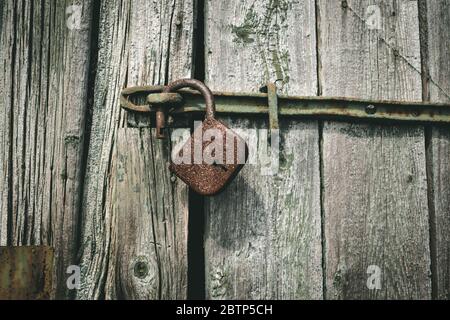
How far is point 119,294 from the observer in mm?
850

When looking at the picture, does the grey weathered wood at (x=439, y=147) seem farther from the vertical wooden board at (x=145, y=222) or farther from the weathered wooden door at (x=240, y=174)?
the vertical wooden board at (x=145, y=222)

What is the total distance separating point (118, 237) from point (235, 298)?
255mm

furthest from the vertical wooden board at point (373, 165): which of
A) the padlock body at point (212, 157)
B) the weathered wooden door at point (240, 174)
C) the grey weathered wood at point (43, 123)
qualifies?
the grey weathered wood at point (43, 123)

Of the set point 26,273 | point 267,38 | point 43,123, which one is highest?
point 267,38

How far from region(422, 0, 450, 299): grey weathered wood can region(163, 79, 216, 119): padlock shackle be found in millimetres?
498

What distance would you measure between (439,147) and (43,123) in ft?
2.70

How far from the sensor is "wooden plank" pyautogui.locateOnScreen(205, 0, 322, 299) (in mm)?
869

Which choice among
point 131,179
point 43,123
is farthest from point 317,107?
point 43,123

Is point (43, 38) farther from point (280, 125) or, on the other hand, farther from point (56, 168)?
point (280, 125)

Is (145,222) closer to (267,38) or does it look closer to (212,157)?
(212,157)

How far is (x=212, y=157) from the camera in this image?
2.50 ft

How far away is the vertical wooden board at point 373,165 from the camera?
0.91m

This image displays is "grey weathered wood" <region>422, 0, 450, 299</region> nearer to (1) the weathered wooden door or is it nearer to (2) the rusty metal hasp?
(1) the weathered wooden door

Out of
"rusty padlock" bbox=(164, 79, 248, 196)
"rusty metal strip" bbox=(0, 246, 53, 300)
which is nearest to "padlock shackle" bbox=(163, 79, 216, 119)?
"rusty padlock" bbox=(164, 79, 248, 196)
